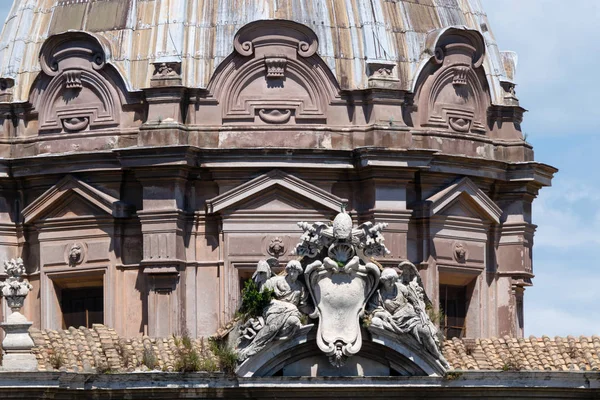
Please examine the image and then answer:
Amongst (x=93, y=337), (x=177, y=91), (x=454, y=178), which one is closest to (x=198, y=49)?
(x=177, y=91)

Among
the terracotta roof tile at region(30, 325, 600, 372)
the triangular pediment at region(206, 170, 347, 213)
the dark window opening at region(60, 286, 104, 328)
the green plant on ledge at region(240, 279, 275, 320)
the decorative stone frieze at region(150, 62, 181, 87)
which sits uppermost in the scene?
the decorative stone frieze at region(150, 62, 181, 87)

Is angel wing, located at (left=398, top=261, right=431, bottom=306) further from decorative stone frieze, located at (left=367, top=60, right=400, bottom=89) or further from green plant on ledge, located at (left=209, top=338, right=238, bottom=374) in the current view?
decorative stone frieze, located at (left=367, top=60, right=400, bottom=89)

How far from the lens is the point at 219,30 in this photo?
78.1 metres

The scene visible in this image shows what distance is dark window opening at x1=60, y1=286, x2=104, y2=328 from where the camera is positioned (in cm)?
7838

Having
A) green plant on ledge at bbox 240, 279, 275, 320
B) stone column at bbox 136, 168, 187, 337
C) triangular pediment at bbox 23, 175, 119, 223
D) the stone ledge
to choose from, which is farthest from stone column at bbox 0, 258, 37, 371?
triangular pediment at bbox 23, 175, 119, 223

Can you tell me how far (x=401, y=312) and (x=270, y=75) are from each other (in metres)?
13.5

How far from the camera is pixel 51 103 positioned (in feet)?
260

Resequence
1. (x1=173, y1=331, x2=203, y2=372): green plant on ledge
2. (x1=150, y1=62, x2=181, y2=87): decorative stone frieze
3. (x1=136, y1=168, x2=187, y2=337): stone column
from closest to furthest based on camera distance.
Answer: (x1=173, y1=331, x2=203, y2=372): green plant on ledge → (x1=136, y1=168, x2=187, y2=337): stone column → (x1=150, y1=62, x2=181, y2=87): decorative stone frieze

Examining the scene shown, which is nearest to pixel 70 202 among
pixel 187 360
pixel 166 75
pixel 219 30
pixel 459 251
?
pixel 166 75

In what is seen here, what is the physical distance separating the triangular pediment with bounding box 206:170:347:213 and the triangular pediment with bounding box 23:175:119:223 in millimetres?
2688

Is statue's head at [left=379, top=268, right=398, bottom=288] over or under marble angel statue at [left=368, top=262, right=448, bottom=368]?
over

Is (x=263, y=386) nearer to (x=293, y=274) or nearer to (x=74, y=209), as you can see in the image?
(x=293, y=274)

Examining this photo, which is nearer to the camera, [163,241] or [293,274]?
[293,274]

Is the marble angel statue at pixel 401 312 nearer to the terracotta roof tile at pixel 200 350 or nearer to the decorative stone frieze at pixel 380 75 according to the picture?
the terracotta roof tile at pixel 200 350
